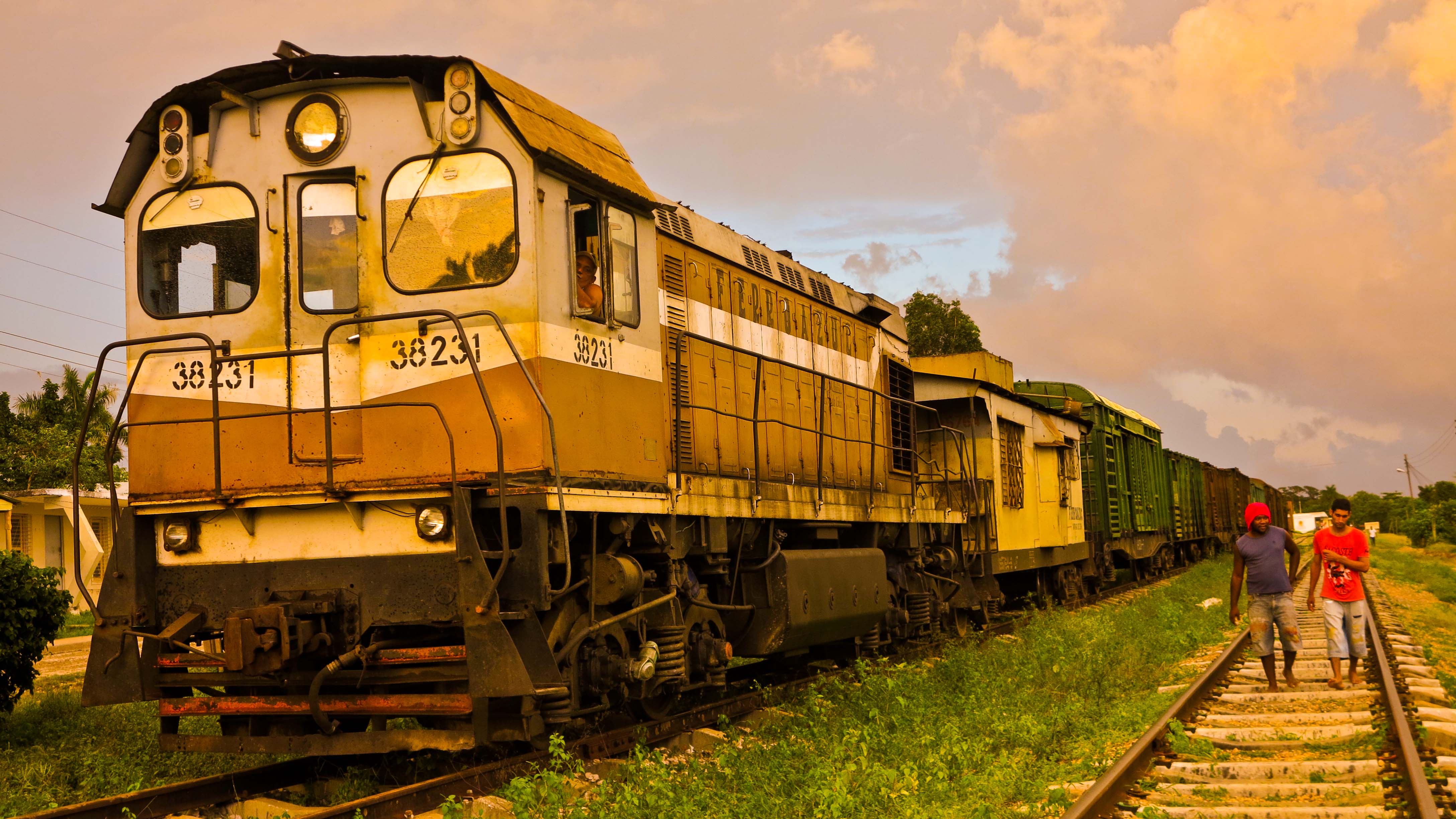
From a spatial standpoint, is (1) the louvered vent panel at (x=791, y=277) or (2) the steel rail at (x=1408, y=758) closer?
(2) the steel rail at (x=1408, y=758)

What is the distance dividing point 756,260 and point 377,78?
4.26 metres

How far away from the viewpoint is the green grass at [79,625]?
21562 millimetres

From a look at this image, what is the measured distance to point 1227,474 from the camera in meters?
39.8

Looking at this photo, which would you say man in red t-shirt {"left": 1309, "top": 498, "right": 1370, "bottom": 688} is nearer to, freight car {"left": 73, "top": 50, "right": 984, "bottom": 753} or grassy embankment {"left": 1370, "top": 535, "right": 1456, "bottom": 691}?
grassy embankment {"left": 1370, "top": 535, "right": 1456, "bottom": 691}

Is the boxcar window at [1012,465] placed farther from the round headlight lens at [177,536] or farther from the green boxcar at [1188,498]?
the green boxcar at [1188,498]

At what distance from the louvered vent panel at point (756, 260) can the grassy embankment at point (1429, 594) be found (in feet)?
20.4

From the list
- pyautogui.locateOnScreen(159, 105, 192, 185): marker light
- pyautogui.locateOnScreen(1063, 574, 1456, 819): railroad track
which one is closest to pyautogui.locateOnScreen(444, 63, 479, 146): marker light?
pyautogui.locateOnScreen(159, 105, 192, 185): marker light

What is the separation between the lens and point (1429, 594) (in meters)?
22.4

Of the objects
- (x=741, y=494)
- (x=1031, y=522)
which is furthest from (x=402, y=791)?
(x=1031, y=522)

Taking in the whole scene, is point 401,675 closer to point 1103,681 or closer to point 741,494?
point 741,494

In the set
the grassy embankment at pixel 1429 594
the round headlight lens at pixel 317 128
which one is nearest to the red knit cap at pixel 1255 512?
the grassy embankment at pixel 1429 594

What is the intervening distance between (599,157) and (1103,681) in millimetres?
5836

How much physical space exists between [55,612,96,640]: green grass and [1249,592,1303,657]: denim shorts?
19.0 m

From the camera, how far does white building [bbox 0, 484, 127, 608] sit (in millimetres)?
24359
